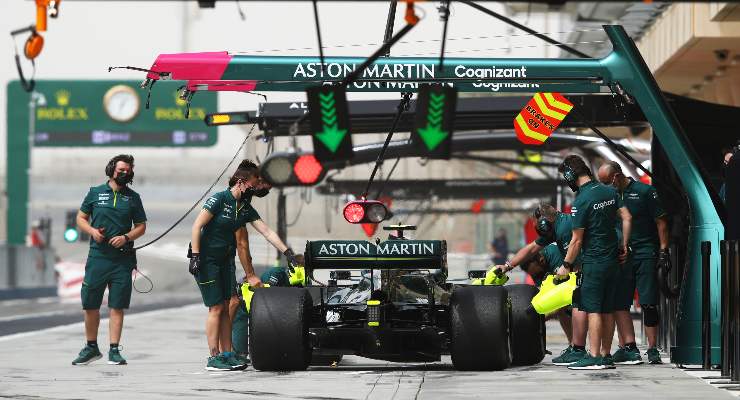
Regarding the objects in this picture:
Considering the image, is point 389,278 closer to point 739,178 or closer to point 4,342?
point 739,178

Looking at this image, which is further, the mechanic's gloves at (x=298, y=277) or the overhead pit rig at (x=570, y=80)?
the mechanic's gloves at (x=298, y=277)

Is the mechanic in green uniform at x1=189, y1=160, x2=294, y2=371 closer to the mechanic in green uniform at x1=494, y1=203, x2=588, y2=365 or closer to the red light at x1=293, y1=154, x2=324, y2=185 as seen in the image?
the mechanic in green uniform at x1=494, y1=203, x2=588, y2=365

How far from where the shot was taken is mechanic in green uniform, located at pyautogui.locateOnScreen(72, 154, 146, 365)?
554 inches

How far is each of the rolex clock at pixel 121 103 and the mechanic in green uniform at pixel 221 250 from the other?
49.4 m

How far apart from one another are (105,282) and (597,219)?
422 centimetres

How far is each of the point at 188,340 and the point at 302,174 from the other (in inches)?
119

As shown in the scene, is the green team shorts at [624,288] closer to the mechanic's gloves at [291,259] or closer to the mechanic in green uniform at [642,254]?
the mechanic in green uniform at [642,254]

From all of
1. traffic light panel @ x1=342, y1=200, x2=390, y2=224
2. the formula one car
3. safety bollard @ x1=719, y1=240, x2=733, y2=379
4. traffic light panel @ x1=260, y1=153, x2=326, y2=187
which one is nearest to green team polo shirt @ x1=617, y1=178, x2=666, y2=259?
the formula one car

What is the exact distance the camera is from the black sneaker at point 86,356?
14.0 m

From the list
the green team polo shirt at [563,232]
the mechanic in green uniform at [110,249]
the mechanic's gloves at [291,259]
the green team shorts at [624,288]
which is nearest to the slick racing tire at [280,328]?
the mechanic's gloves at [291,259]

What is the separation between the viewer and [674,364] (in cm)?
1350

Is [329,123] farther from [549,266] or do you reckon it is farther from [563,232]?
[549,266]

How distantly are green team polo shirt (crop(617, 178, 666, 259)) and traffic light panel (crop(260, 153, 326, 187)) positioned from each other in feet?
24.5

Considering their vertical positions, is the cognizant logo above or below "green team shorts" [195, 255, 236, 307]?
above
